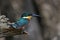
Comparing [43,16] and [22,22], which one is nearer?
[22,22]

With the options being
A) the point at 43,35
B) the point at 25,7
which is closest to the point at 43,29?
the point at 43,35

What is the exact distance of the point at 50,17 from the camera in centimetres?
277

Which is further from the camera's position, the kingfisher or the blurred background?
the blurred background

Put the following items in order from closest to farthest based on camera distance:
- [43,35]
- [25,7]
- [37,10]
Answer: [25,7] → [37,10] → [43,35]

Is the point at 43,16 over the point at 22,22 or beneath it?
beneath

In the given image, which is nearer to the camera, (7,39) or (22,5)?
(7,39)

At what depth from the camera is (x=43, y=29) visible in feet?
9.51

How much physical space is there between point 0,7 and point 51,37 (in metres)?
0.83

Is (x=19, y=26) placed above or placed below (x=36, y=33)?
above

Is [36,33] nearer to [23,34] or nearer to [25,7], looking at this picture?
[25,7]

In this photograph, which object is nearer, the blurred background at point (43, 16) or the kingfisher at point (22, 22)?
the kingfisher at point (22, 22)

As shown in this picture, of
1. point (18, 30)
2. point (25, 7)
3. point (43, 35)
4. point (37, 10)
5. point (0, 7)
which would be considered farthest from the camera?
point (43, 35)

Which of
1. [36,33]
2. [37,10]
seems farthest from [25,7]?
[36,33]

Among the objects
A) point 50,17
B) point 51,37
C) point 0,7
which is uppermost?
point 0,7
